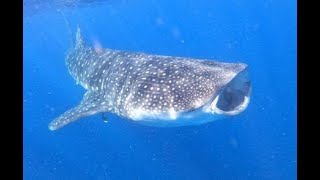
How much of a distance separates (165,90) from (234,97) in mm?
869

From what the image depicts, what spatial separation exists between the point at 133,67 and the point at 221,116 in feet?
6.64

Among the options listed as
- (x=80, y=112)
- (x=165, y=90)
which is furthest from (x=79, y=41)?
(x=165, y=90)

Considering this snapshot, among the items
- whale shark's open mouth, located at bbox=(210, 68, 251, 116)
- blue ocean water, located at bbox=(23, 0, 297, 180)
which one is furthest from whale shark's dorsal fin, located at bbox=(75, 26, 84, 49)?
whale shark's open mouth, located at bbox=(210, 68, 251, 116)

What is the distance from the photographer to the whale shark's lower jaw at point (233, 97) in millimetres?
4125

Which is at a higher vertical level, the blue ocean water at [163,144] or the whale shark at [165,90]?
the blue ocean water at [163,144]

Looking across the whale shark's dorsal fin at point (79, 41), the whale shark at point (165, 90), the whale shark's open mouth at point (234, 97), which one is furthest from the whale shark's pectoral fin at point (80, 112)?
the whale shark's dorsal fin at point (79, 41)

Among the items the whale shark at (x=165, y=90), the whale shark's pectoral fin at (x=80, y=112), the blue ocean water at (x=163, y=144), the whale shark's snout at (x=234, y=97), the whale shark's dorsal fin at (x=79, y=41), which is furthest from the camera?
the blue ocean water at (x=163, y=144)

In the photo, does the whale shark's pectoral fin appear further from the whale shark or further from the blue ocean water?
the blue ocean water

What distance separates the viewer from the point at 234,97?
14.5ft

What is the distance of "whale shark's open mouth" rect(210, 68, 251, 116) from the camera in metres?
4.13

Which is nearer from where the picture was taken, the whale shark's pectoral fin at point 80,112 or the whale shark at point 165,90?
the whale shark at point 165,90

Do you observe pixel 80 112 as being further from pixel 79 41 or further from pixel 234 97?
pixel 79 41

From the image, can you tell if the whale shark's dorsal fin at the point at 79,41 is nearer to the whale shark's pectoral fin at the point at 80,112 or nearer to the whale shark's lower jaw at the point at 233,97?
the whale shark's pectoral fin at the point at 80,112

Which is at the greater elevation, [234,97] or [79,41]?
[79,41]
